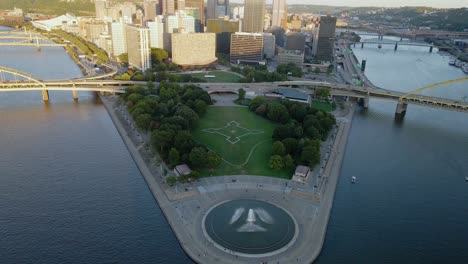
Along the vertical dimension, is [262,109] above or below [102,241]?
above

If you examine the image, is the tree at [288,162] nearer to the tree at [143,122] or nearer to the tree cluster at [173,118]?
the tree cluster at [173,118]

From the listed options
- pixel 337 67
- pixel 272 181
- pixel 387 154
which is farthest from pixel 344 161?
pixel 337 67

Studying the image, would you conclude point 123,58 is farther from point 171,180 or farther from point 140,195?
point 171,180

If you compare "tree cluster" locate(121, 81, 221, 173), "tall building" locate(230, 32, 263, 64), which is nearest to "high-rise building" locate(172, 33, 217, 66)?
"tall building" locate(230, 32, 263, 64)

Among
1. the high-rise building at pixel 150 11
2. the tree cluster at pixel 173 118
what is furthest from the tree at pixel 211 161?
the high-rise building at pixel 150 11

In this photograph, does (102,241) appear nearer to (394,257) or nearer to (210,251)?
(210,251)

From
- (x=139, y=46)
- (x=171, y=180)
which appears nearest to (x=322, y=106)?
(x=171, y=180)
